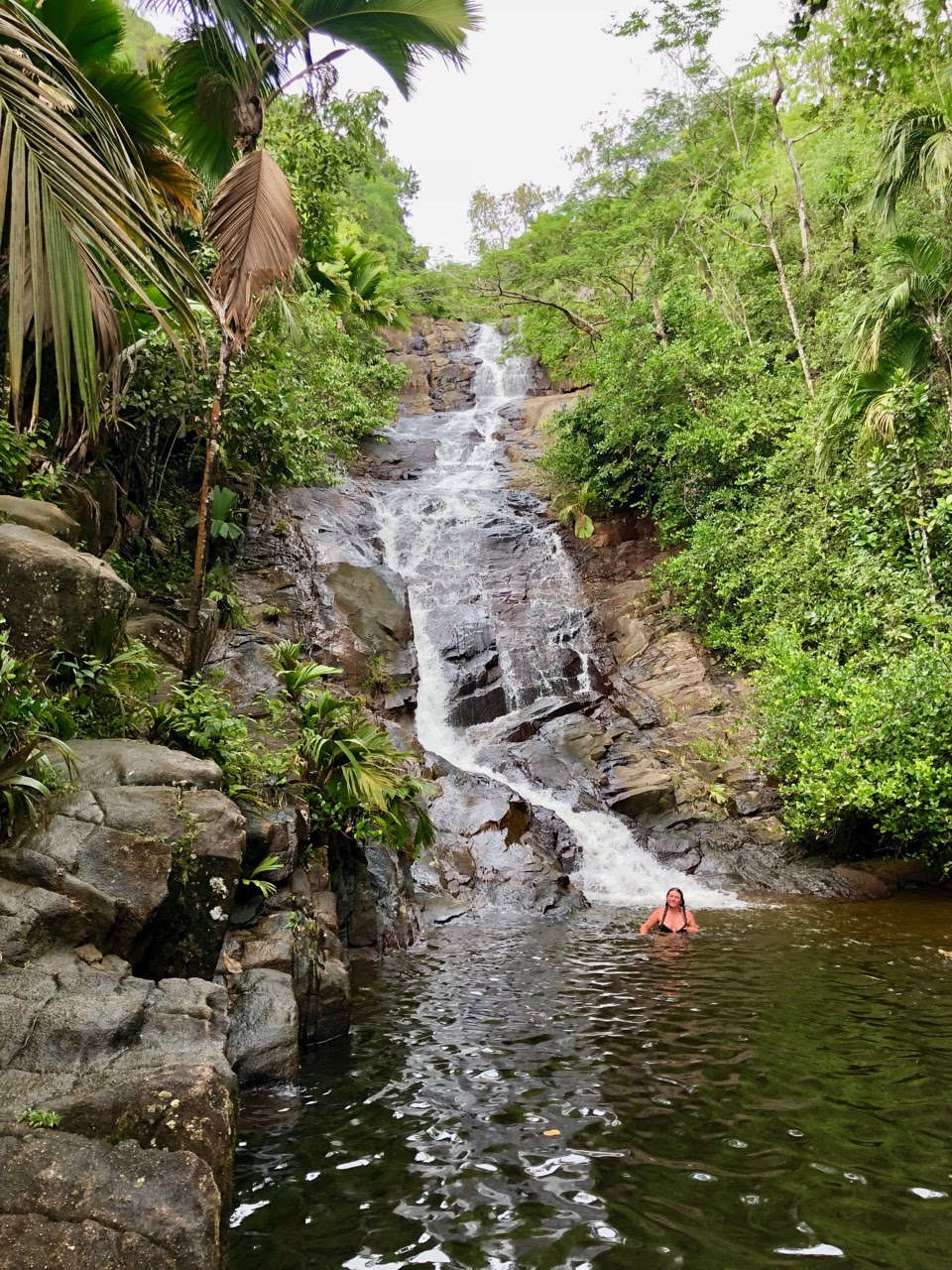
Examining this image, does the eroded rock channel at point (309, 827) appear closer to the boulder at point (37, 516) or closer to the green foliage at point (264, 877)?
the boulder at point (37, 516)

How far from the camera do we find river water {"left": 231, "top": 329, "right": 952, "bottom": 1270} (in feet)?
10.3

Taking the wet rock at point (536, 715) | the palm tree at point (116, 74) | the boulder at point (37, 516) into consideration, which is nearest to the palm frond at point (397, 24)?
the palm tree at point (116, 74)

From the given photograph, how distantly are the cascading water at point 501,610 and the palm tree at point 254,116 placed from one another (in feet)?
23.1

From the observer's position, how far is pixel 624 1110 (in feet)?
14.1

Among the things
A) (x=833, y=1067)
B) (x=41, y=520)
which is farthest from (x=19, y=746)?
(x=833, y=1067)

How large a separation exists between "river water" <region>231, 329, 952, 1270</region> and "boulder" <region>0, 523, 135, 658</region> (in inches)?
140

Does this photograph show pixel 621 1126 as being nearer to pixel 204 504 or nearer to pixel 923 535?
pixel 204 504

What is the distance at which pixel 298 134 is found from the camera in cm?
1027

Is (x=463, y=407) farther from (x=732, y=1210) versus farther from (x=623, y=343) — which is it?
(x=732, y=1210)

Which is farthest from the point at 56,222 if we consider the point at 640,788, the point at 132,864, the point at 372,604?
the point at 372,604

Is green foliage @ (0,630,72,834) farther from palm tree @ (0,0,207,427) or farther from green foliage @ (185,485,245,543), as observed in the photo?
green foliage @ (185,485,245,543)

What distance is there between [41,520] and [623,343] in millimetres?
15150

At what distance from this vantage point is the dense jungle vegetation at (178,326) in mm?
2059

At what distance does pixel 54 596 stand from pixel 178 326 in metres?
3.51
